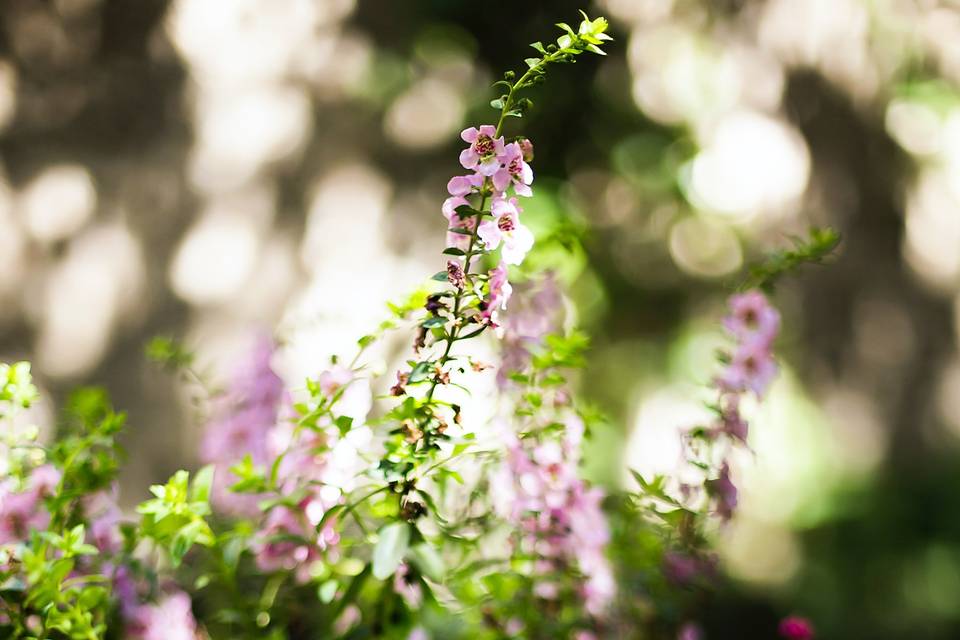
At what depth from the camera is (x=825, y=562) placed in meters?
2.22

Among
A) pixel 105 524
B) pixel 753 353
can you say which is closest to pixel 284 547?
pixel 105 524

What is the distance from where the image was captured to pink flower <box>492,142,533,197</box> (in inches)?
32.8

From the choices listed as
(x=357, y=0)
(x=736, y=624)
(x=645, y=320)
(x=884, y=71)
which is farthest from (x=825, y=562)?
(x=357, y=0)

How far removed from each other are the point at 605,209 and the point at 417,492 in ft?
4.77

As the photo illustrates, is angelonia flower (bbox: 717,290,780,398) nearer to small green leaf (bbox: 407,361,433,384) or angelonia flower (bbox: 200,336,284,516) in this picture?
small green leaf (bbox: 407,361,433,384)

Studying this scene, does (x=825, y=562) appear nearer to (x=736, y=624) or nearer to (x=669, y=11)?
(x=736, y=624)

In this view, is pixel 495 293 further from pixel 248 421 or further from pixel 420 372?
pixel 248 421

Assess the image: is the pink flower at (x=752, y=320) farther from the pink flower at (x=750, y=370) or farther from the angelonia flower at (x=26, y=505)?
the angelonia flower at (x=26, y=505)

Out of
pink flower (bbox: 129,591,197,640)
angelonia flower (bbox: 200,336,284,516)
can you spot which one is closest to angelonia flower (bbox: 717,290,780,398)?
angelonia flower (bbox: 200,336,284,516)

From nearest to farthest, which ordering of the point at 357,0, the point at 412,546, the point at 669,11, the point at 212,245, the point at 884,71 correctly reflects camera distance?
the point at 412,546 < the point at 212,245 < the point at 357,0 < the point at 669,11 < the point at 884,71

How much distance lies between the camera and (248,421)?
3.87 feet

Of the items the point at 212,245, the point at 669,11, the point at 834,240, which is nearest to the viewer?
the point at 834,240

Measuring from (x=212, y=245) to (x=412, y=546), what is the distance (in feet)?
4.29

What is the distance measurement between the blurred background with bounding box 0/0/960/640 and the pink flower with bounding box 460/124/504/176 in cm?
103
